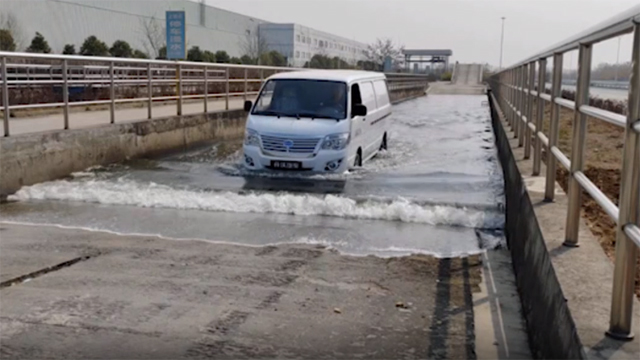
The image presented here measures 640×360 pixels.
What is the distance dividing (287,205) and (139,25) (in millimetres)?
49009

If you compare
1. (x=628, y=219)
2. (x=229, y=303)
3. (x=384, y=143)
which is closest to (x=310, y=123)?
(x=384, y=143)

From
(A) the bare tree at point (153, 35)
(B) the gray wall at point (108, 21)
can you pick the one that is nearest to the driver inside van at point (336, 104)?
(B) the gray wall at point (108, 21)

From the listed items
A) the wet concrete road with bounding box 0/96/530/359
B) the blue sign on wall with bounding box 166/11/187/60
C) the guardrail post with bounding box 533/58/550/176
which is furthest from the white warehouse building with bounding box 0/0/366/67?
the guardrail post with bounding box 533/58/550/176

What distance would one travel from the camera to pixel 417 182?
1120 centimetres

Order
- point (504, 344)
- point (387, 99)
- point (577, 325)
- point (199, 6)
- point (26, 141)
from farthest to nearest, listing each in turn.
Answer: point (199, 6) → point (387, 99) → point (26, 141) → point (504, 344) → point (577, 325)

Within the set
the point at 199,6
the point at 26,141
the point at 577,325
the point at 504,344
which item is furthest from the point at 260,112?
the point at 199,6

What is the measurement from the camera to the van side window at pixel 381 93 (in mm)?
14305

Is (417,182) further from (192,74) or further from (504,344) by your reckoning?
(192,74)

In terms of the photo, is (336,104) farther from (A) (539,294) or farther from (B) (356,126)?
(A) (539,294)

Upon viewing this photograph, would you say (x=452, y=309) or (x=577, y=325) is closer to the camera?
(x=577, y=325)

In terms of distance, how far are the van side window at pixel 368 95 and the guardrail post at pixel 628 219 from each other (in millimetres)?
9769

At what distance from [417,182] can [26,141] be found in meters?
6.14

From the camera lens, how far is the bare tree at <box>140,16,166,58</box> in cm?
4947

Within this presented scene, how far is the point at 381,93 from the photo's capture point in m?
14.8
